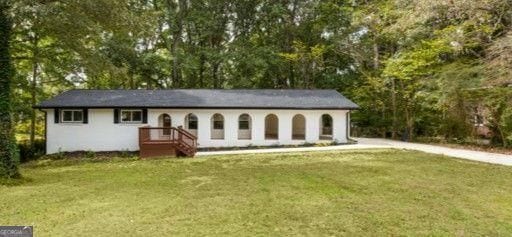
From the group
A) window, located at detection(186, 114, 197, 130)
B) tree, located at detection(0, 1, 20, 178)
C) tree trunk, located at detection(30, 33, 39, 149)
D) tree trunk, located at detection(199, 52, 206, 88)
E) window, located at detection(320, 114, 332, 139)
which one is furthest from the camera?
tree trunk, located at detection(199, 52, 206, 88)

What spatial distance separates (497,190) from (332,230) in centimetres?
598

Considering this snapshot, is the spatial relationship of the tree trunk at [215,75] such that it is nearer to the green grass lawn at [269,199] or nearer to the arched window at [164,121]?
the arched window at [164,121]

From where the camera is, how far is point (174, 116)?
22641mm

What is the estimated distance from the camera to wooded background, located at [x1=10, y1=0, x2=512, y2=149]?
49.0 ft

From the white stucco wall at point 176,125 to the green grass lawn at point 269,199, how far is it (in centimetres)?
588

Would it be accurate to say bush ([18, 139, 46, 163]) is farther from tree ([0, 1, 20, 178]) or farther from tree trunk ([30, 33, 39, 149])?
tree ([0, 1, 20, 178])

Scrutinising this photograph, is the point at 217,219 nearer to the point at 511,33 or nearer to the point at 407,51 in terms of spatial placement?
the point at 511,33

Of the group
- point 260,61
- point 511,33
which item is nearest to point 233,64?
point 260,61

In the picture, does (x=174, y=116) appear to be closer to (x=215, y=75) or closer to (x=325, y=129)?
(x=325, y=129)

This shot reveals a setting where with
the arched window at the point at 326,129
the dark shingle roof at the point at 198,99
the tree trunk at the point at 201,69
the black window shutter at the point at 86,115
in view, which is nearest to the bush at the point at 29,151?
the dark shingle roof at the point at 198,99

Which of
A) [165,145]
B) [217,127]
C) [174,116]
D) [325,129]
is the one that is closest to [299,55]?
[325,129]

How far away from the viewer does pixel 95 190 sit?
11.1 metres

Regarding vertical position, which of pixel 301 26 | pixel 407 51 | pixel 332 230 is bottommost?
pixel 332 230

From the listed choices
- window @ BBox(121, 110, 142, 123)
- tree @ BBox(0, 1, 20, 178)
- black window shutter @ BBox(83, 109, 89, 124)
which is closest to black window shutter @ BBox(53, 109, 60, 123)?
black window shutter @ BBox(83, 109, 89, 124)
